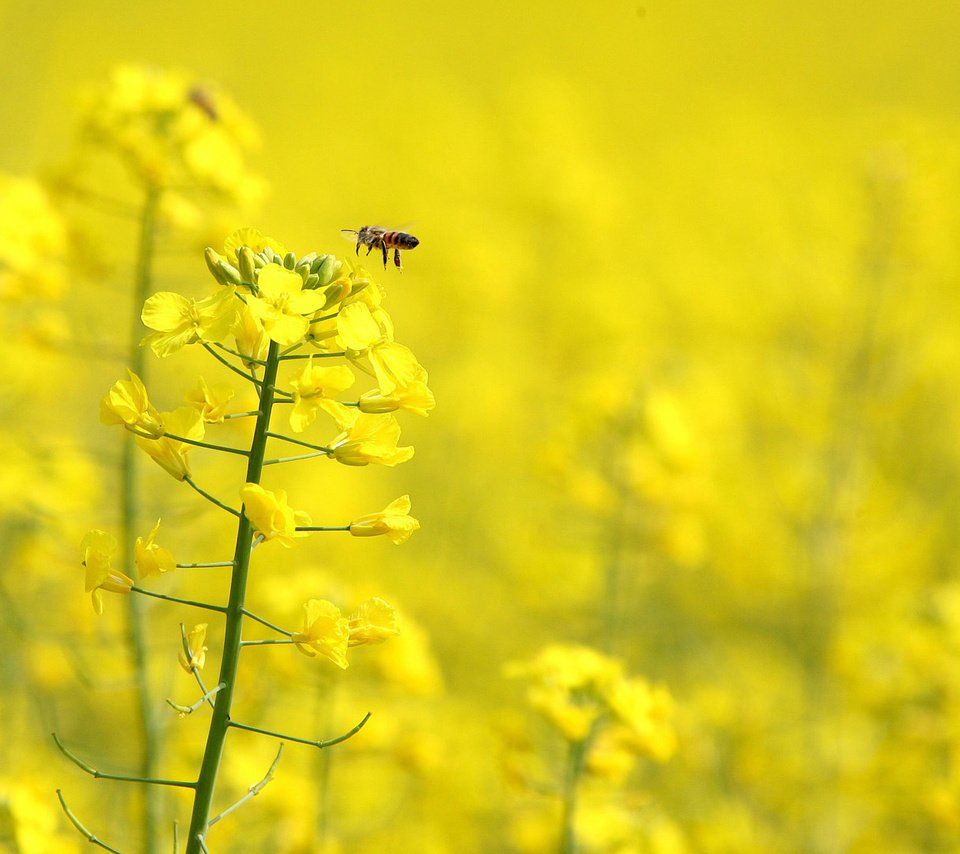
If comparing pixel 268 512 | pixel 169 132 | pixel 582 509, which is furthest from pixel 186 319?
pixel 582 509

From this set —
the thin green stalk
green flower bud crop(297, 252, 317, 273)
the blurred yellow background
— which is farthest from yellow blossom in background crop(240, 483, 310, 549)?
the thin green stalk

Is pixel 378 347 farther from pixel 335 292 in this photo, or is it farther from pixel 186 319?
pixel 186 319

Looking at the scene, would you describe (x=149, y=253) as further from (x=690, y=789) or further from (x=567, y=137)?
(x=567, y=137)

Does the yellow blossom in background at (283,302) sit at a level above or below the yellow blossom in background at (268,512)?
above

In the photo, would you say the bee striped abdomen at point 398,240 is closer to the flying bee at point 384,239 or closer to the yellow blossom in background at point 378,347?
the flying bee at point 384,239

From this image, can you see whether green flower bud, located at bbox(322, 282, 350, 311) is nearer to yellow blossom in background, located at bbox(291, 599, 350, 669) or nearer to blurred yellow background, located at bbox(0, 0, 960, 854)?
yellow blossom in background, located at bbox(291, 599, 350, 669)

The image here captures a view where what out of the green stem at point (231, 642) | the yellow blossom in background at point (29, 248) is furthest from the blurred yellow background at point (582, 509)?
the green stem at point (231, 642)
